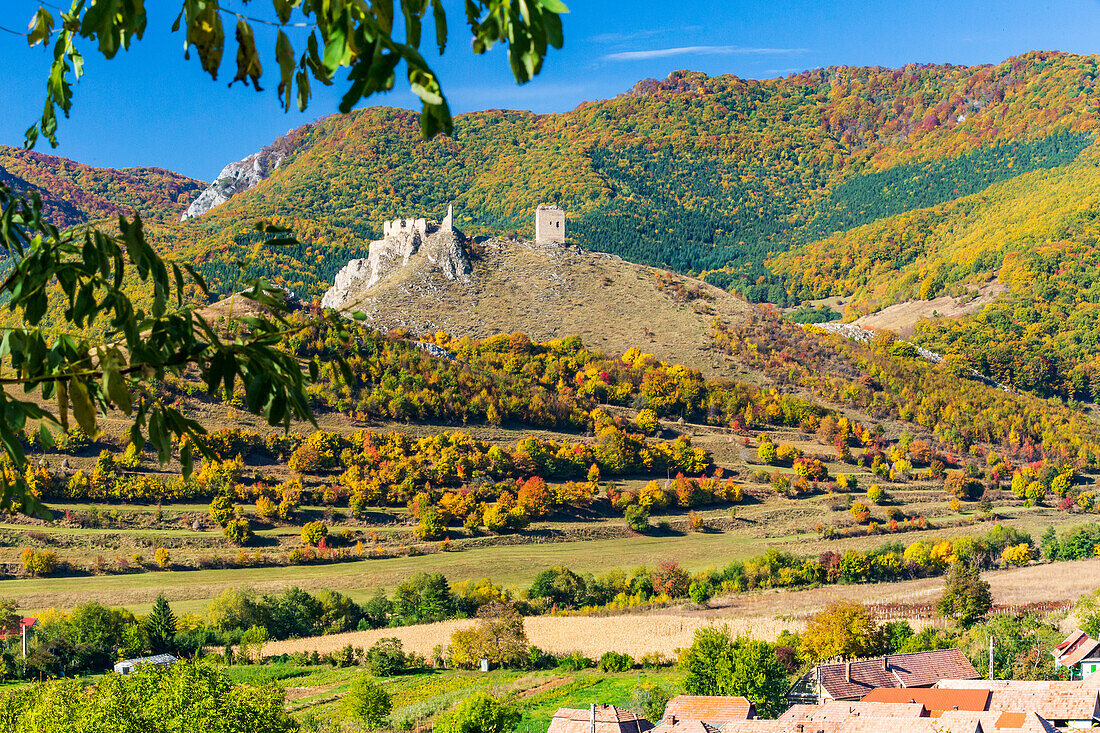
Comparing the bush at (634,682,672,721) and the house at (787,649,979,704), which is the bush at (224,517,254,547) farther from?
the house at (787,649,979,704)

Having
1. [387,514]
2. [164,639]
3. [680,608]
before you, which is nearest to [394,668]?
[164,639]

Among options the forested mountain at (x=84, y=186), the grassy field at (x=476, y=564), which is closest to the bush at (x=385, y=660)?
the grassy field at (x=476, y=564)

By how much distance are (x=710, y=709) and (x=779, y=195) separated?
150808 millimetres

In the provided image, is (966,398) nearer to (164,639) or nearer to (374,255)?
(374,255)

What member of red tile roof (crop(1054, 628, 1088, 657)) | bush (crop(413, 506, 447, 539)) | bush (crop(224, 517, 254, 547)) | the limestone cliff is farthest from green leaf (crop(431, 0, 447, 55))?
the limestone cliff

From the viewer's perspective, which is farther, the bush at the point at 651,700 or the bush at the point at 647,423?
the bush at the point at 647,423

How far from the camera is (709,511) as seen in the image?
51.9 m

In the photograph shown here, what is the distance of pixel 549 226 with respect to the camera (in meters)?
93.8

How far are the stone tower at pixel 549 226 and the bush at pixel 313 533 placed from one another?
5241 centimetres

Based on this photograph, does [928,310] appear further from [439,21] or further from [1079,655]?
[439,21]

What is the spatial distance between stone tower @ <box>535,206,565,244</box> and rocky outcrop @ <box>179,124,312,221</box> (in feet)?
320

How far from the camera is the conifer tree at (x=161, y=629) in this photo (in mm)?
31391

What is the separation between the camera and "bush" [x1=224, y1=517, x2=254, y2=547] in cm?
4153

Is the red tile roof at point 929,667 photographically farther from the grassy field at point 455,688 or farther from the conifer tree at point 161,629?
the conifer tree at point 161,629
